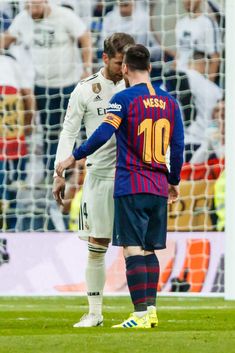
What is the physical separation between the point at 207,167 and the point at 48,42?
223 cm

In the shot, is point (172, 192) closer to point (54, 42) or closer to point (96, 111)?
point (96, 111)

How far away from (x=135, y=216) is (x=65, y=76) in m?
6.22

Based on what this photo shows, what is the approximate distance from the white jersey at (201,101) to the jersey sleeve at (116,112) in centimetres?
557

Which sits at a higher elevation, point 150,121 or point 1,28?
point 1,28

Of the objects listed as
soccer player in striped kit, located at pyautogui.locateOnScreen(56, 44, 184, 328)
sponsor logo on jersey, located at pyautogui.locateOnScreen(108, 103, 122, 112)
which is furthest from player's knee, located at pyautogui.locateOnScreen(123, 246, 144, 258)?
sponsor logo on jersey, located at pyautogui.locateOnScreen(108, 103, 122, 112)

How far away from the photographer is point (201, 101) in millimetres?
12469

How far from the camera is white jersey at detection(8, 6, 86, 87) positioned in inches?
509

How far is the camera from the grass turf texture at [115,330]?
5.63m

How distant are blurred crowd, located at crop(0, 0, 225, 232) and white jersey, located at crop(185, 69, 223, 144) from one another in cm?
1

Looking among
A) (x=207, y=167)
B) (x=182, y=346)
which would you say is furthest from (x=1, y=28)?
(x=182, y=346)

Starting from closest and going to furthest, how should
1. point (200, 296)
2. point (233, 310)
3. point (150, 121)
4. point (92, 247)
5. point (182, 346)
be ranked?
point (182, 346)
point (150, 121)
point (92, 247)
point (233, 310)
point (200, 296)

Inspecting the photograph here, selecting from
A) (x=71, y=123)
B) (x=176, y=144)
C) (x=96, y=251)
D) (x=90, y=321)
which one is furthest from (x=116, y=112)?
(x=90, y=321)

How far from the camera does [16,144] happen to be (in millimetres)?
12992

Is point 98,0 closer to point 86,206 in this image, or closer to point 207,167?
point 207,167
